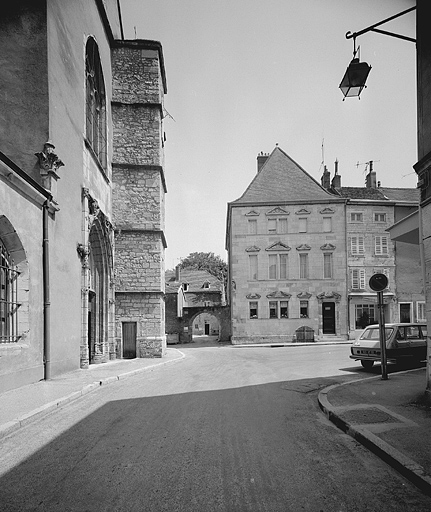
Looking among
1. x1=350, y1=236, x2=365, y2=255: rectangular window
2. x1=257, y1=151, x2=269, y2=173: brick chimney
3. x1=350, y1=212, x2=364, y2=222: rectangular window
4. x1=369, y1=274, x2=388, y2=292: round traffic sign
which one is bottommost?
x1=369, y1=274, x2=388, y2=292: round traffic sign

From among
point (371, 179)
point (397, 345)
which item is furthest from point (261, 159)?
point (397, 345)

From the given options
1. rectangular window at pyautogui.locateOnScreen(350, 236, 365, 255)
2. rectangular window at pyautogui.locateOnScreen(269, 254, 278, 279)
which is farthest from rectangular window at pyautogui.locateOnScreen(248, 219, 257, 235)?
rectangular window at pyautogui.locateOnScreen(350, 236, 365, 255)

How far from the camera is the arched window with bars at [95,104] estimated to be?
17828 mm

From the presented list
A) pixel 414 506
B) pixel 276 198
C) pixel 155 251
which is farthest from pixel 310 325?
pixel 414 506

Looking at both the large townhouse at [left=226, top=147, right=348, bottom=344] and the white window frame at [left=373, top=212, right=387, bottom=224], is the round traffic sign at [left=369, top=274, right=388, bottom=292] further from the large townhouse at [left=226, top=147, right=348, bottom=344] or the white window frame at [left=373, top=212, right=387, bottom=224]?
the white window frame at [left=373, top=212, right=387, bottom=224]

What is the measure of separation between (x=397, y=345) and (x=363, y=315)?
2280cm

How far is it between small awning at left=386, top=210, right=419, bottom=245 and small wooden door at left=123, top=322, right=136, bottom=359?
13.3 metres

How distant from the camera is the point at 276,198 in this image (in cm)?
3641

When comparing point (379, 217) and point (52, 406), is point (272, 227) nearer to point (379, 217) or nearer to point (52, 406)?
point (379, 217)

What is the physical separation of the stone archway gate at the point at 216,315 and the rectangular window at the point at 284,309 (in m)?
5.85

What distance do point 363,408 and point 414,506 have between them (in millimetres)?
3809

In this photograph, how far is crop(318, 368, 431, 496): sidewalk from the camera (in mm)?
4770

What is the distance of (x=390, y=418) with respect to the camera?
6.70 meters

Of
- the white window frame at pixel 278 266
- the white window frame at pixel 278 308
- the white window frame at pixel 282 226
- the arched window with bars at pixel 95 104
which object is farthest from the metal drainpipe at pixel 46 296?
the white window frame at pixel 282 226
